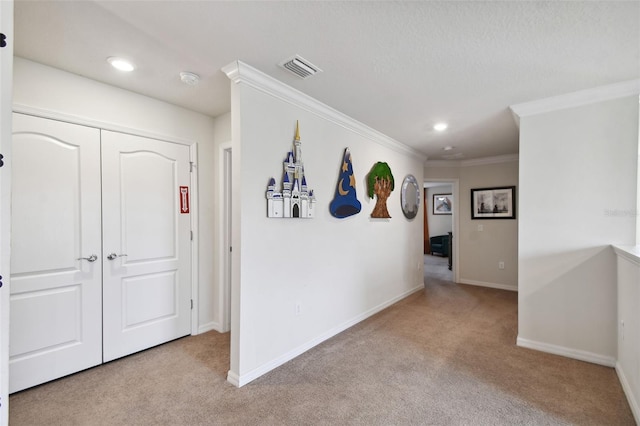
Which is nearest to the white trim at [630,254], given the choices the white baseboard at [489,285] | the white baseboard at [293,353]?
the white baseboard at [293,353]

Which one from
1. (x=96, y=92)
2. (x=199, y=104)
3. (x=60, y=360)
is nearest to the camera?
(x=60, y=360)

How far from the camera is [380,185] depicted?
3.84 meters

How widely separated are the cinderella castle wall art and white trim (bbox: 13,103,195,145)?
1.28 metres

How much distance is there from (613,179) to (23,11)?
4.30m

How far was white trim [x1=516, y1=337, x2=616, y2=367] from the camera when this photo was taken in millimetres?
2477

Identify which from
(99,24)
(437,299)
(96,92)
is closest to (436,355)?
(437,299)

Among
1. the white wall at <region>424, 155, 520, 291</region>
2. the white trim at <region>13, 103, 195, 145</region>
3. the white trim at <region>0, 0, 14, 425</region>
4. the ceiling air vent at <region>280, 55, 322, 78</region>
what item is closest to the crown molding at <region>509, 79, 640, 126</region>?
the ceiling air vent at <region>280, 55, 322, 78</region>

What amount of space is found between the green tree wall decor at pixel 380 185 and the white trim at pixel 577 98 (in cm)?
153

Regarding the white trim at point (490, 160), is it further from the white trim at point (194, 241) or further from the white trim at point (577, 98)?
the white trim at point (194, 241)

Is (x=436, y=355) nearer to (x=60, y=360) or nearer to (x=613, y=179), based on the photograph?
(x=613, y=179)

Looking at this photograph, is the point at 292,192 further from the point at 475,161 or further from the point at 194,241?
the point at 475,161

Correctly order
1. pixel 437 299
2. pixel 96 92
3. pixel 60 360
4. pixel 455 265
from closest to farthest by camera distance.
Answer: pixel 60 360 < pixel 96 92 < pixel 437 299 < pixel 455 265

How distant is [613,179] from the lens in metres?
2.46

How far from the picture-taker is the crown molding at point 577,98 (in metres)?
2.37
